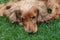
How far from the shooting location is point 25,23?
14.7 ft

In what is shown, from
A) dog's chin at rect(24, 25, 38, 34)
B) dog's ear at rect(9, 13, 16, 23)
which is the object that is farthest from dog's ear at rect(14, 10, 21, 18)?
dog's chin at rect(24, 25, 38, 34)

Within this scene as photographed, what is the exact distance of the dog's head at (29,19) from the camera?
4.34 meters

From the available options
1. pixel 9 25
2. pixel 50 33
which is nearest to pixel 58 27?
pixel 50 33

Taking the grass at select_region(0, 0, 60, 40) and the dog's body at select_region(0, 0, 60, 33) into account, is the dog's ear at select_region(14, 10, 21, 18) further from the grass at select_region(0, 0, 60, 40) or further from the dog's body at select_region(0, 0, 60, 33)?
the grass at select_region(0, 0, 60, 40)

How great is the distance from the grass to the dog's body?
0.33 ft

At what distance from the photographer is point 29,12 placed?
14.4 feet

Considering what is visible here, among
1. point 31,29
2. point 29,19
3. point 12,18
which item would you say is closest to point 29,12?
point 29,19

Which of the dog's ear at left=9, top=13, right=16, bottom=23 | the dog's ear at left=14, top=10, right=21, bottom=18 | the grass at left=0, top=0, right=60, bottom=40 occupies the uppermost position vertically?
the dog's ear at left=14, top=10, right=21, bottom=18

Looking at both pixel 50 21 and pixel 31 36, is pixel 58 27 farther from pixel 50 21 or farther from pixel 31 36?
pixel 31 36

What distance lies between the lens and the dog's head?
171 inches

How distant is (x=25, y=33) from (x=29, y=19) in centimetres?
26

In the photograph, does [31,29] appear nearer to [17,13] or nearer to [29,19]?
[29,19]

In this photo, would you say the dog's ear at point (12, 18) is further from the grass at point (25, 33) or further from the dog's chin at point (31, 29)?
the dog's chin at point (31, 29)

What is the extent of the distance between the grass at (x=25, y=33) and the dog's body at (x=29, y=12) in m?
0.10
